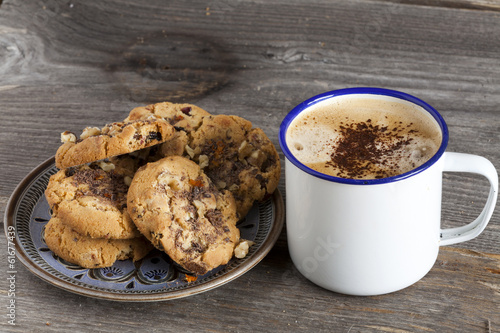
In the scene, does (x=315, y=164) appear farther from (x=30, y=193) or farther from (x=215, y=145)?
(x=30, y=193)

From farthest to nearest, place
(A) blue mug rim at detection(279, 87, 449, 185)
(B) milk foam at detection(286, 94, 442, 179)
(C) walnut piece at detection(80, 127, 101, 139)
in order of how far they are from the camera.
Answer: (C) walnut piece at detection(80, 127, 101, 139)
(B) milk foam at detection(286, 94, 442, 179)
(A) blue mug rim at detection(279, 87, 449, 185)

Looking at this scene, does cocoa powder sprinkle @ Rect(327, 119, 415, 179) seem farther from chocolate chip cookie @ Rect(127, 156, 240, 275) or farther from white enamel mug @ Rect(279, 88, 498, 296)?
chocolate chip cookie @ Rect(127, 156, 240, 275)

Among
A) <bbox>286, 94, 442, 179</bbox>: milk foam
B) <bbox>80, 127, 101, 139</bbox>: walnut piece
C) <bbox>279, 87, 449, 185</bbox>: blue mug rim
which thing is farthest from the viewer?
<bbox>80, 127, 101, 139</bbox>: walnut piece

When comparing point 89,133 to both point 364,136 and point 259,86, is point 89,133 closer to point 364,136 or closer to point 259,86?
point 364,136

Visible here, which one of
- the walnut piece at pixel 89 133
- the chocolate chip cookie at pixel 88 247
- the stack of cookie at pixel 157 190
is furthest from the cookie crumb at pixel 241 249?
the walnut piece at pixel 89 133

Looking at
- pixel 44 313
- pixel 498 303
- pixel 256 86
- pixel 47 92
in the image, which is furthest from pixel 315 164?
pixel 47 92

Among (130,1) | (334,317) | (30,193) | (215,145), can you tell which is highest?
(130,1)

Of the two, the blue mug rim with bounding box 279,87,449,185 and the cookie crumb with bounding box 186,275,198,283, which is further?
the cookie crumb with bounding box 186,275,198,283

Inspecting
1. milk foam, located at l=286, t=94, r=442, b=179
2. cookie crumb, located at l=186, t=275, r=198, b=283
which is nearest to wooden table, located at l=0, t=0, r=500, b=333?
cookie crumb, located at l=186, t=275, r=198, b=283
